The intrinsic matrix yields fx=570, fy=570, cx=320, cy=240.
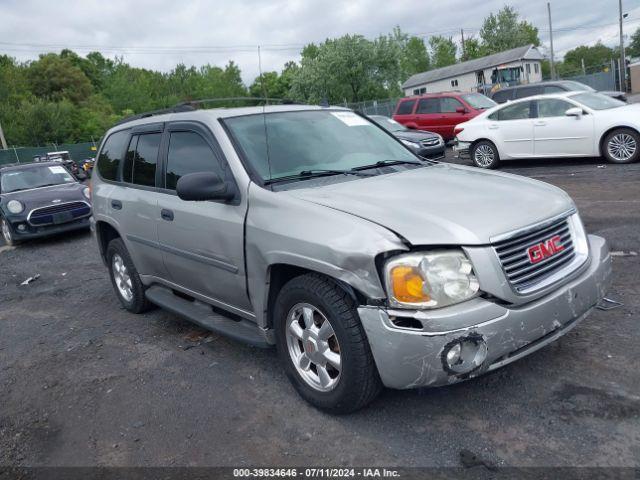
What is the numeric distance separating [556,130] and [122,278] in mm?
9465

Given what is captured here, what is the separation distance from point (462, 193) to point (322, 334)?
118 centimetres

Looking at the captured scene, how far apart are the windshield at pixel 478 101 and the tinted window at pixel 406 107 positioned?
178cm

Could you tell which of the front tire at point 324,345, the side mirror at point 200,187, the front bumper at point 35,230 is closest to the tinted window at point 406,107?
the front bumper at point 35,230

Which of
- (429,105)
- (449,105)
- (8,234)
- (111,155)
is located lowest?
(8,234)

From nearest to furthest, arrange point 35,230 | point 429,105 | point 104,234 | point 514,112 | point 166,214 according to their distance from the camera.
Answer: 1. point 166,214
2. point 104,234
3. point 35,230
4. point 514,112
5. point 429,105

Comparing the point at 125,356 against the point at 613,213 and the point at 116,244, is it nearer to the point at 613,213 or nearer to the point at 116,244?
the point at 116,244

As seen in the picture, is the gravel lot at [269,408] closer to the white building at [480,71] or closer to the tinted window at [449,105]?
the tinted window at [449,105]

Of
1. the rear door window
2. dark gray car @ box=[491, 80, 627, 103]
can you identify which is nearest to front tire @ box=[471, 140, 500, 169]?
dark gray car @ box=[491, 80, 627, 103]

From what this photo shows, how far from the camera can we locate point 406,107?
19.0 m

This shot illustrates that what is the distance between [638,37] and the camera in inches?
4021

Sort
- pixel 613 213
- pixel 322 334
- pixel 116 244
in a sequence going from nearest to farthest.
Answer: pixel 322 334 → pixel 116 244 → pixel 613 213

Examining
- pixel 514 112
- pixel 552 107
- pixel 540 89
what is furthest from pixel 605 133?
pixel 540 89

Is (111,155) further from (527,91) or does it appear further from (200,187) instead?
(527,91)

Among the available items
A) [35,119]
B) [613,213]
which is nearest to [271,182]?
[613,213]
